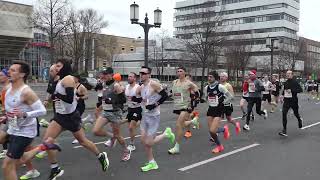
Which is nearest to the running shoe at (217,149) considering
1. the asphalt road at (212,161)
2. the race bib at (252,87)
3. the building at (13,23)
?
the asphalt road at (212,161)

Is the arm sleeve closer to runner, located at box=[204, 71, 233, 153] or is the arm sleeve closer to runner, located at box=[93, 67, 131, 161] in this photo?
runner, located at box=[93, 67, 131, 161]

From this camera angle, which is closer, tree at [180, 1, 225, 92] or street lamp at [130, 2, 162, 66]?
street lamp at [130, 2, 162, 66]

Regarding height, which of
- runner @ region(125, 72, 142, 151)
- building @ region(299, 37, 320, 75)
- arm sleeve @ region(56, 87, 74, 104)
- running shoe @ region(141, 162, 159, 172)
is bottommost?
running shoe @ region(141, 162, 159, 172)

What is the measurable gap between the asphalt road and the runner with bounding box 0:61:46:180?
1.54 m

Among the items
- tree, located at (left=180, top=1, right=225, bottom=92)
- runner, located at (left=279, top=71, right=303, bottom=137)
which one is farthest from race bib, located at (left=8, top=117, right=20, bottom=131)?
tree, located at (left=180, top=1, right=225, bottom=92)

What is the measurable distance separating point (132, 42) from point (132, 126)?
11714cm

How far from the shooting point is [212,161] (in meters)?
8.19

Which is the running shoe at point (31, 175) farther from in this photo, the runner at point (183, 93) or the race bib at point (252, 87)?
the race bib at point (252, 87)

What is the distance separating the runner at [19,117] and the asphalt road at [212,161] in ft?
5.04

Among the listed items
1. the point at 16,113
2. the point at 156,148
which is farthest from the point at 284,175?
the point at 16,113

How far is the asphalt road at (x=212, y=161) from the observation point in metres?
6.97

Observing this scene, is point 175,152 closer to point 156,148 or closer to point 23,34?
point 156,148

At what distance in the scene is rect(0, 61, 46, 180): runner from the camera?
5.16 m

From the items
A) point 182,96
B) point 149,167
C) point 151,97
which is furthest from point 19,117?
point 182,96
